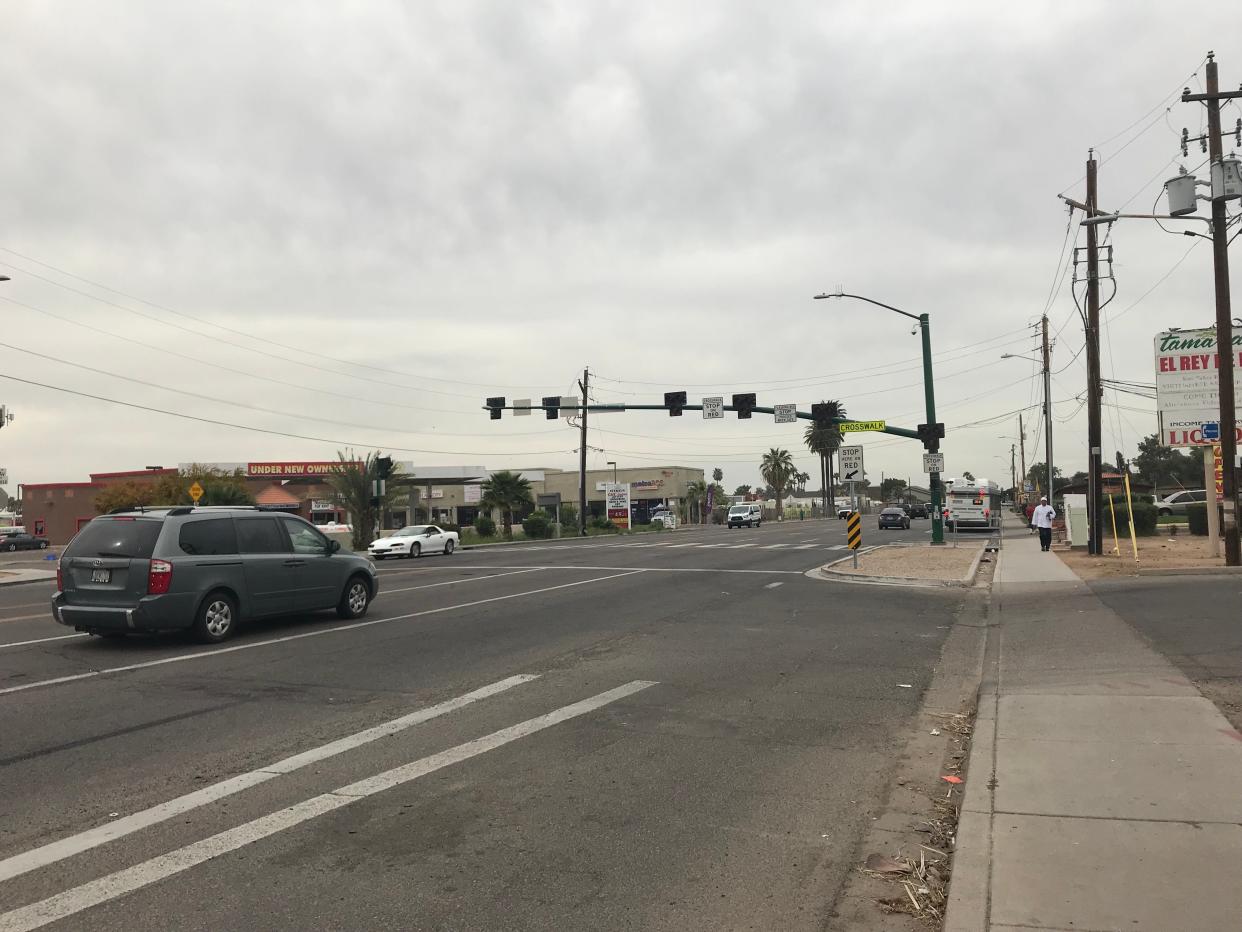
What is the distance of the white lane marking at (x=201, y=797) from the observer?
4680mm

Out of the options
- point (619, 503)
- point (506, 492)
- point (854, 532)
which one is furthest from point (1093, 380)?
point (619, 503)

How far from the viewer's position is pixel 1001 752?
6.42 metres

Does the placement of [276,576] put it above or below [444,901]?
above

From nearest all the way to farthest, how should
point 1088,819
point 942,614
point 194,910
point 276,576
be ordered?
point 194,910 < point 1088,819 < point 276,576 < point 942,614

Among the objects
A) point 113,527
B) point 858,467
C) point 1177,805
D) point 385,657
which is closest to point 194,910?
point 1177,805

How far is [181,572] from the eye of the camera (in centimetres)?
1100

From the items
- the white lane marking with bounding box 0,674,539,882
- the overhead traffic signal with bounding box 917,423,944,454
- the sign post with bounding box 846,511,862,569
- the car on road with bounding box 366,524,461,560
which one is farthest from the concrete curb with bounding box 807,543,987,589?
the car on road with bounding box 366,524,461,560

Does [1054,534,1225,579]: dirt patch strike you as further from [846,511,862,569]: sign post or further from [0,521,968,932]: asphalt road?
[0,521,968,932]: asphalt road

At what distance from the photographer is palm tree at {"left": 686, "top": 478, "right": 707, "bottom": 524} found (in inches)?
4306

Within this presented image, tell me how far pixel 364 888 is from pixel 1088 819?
3.71 metres

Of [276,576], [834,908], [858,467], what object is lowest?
[834,908]

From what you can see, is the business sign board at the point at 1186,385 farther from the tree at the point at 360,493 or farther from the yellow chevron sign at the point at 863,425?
the tree at the point at 360,493

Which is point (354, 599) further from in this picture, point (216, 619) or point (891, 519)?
point (891, 519)

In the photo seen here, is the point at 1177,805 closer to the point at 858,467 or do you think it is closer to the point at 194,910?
the point at 194,910
